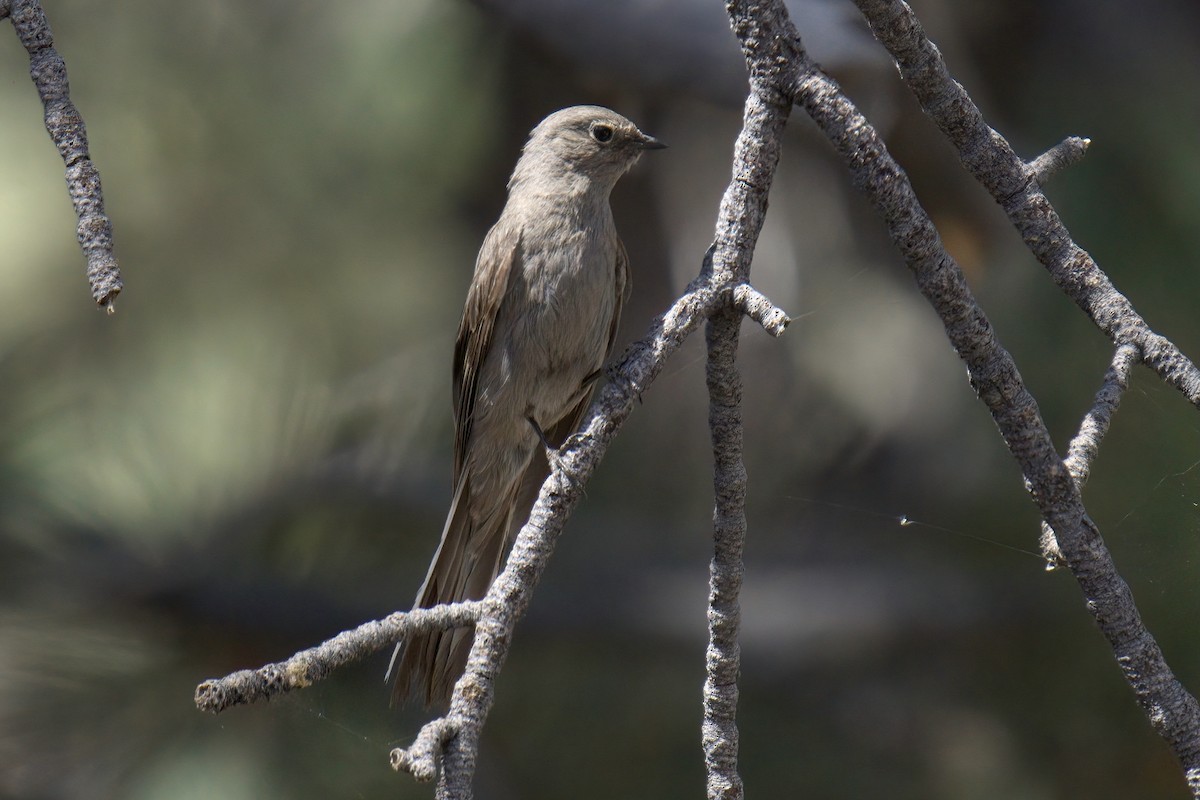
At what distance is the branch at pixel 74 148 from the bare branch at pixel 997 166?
63 cm

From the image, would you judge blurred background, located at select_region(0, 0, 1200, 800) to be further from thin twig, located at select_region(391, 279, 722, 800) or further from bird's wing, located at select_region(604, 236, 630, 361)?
thin twig, located at select_region(391, 279, 722, 800)

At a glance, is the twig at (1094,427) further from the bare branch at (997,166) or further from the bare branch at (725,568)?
the bare branch at (725,568)

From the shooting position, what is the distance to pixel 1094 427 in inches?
32.8

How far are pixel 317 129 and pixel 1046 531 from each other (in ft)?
4.92

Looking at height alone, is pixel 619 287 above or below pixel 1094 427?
above

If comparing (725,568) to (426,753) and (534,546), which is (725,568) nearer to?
(534,546)

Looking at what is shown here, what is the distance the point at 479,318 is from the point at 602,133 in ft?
1.08

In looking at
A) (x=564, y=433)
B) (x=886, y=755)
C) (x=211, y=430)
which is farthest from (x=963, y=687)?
(x=211, y=430)

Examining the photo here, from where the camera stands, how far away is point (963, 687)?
69.6 inches

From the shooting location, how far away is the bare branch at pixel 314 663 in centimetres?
51

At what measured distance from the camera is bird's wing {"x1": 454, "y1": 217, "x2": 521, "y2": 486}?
1.43 meters

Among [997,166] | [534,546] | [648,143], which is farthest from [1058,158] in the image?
[648,143]

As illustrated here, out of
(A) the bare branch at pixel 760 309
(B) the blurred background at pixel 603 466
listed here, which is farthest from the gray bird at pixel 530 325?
(A) the bare branch at pixel 760 309

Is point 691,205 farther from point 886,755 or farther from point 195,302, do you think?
point 886,755
